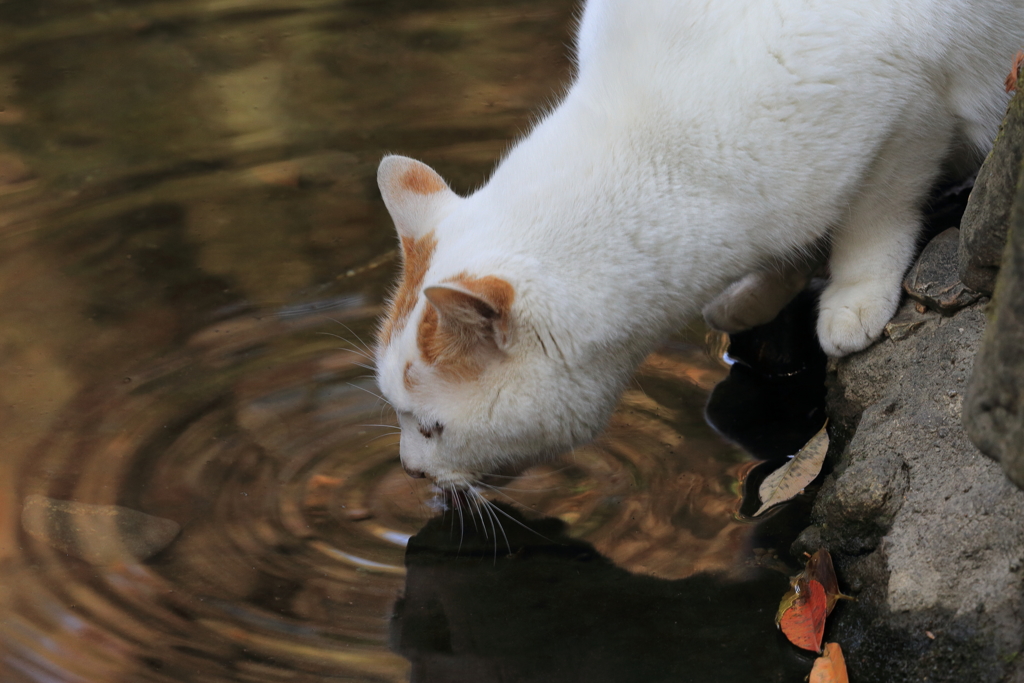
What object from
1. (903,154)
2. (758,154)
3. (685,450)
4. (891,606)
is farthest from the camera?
(685,450)

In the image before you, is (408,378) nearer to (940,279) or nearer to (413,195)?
(413,195)

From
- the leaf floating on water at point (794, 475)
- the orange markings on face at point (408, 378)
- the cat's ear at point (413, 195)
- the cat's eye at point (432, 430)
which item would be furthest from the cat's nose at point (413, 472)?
the leaf floating on water at point (794, 475)

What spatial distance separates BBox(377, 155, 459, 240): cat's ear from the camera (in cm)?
251

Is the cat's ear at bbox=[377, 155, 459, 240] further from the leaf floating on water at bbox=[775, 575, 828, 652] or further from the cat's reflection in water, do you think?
the leaf floating on water at bbox=[775, 575, 828, 652]

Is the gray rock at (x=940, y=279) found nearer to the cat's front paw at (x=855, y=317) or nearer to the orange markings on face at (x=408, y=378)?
the cat's front paw at (x=855, y=317)

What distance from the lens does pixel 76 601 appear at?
238 centimetres

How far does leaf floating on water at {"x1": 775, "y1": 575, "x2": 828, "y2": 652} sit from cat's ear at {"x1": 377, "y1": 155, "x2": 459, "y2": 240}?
1185mm

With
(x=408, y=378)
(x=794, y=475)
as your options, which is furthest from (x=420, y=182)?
(x=794, y=475)

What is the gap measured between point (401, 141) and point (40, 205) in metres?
1.48

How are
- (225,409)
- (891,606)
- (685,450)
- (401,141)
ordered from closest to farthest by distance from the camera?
1. (891,606)
2. (685,450)
3. (225,409)
4. (401,141)

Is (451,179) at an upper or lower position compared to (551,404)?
lower

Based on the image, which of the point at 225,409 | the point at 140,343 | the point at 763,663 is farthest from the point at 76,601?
the point at 763,663

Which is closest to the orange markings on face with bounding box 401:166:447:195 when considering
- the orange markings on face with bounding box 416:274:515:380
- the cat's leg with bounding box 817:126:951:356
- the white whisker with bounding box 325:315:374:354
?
the orange markings on face with bounding box 416:274:515:380

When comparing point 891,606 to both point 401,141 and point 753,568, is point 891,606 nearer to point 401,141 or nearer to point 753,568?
point 753,568
